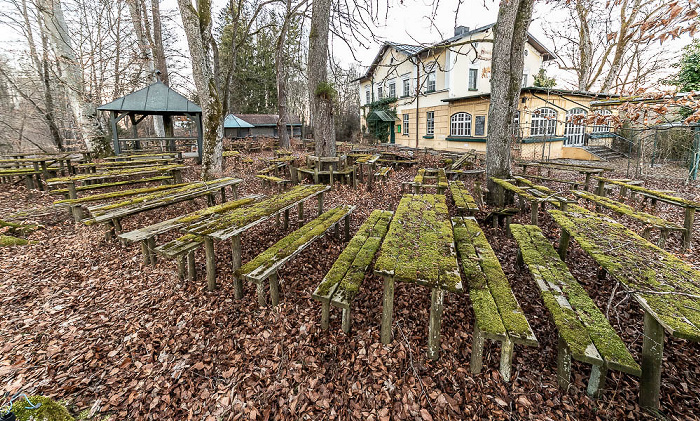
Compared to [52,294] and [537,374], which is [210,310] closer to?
[52,294]

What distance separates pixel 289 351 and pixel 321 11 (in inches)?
360

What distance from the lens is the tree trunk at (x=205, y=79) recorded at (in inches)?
298

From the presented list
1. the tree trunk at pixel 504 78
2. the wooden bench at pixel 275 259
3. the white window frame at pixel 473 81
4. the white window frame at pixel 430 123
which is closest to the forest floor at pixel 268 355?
the wooden bench at pixel 275 259

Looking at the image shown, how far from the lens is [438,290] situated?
245cm

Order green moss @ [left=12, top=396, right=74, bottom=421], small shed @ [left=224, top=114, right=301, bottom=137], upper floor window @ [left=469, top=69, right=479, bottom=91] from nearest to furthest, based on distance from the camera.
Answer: green moss @ [left=12, top=396, right=74, bottom=421] < upper floor window @ [left=469, top=69, right=479, bottom=91] < small shed @ [left=224, top=114, right=301, bottom=137]

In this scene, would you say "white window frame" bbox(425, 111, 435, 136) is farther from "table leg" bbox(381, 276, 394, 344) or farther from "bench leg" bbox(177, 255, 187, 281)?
"table leg" bbox(381, 276, 394, 344)

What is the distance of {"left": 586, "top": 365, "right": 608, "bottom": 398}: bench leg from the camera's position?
2.22 meters

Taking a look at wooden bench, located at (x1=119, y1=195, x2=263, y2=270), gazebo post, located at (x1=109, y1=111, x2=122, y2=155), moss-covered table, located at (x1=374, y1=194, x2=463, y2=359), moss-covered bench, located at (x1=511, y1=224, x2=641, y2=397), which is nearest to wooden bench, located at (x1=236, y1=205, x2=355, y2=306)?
moss-covered table, located at (x1=374, y1=194, x2=463, y2=359)

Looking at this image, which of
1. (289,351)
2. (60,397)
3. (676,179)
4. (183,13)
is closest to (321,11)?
(183,13)

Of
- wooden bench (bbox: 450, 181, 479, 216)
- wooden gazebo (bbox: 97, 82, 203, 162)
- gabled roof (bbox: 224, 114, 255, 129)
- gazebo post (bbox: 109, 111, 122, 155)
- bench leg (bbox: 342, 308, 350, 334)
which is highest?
gabled roof (bbox: 224, 114, 255, 129)

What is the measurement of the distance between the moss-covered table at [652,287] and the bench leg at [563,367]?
453 mm

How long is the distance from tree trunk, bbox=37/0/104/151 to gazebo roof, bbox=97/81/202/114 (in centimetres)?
53

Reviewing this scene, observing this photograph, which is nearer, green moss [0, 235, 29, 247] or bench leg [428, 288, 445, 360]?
bench leg [428, 288, 445, 360]

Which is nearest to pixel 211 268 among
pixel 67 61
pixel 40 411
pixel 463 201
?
pixel 40 411
